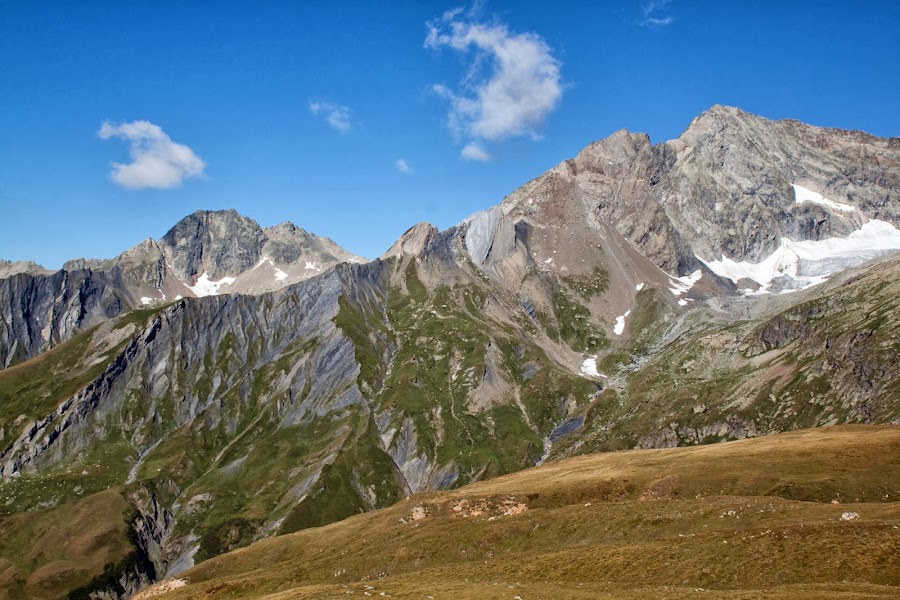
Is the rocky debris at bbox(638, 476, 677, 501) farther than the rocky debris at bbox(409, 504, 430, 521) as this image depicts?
No

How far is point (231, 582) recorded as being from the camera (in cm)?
8769

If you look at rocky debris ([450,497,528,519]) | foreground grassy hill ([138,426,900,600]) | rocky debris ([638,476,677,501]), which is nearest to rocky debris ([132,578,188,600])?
foreground grassy hill ([138,426,900,600])

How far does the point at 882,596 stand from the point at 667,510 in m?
36.5

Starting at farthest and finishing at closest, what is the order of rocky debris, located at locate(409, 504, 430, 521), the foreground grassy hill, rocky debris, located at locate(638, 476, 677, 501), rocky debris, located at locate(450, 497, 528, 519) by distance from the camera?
rocky debris, located at locate(409, 504, 430, 521), rocky debris, located at locate(450, 497, 528, 519), rocky debris, located at locate(638, 476, 677, 501), the foreground grassy hill

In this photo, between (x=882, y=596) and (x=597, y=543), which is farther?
(x=597, y=543)

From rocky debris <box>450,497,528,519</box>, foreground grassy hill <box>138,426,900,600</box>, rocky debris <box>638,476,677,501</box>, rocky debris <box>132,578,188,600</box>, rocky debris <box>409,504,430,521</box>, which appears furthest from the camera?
rocky debris <box>409,504,430,521</box>

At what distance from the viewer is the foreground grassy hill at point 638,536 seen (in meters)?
53.0

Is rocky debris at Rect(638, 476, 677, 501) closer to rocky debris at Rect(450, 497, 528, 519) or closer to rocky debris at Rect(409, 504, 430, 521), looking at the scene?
rocky debris at Rect(450, 497, 528, 519)

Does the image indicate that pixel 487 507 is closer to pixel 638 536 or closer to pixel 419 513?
pixel 419 513

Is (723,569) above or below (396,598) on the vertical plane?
below

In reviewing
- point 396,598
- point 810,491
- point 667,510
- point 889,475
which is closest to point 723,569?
point 667,510

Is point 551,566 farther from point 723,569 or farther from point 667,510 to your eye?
point 667,510

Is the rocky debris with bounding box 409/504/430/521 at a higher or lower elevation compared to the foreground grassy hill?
higher

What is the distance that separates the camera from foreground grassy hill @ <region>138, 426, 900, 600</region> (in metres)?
53.0
